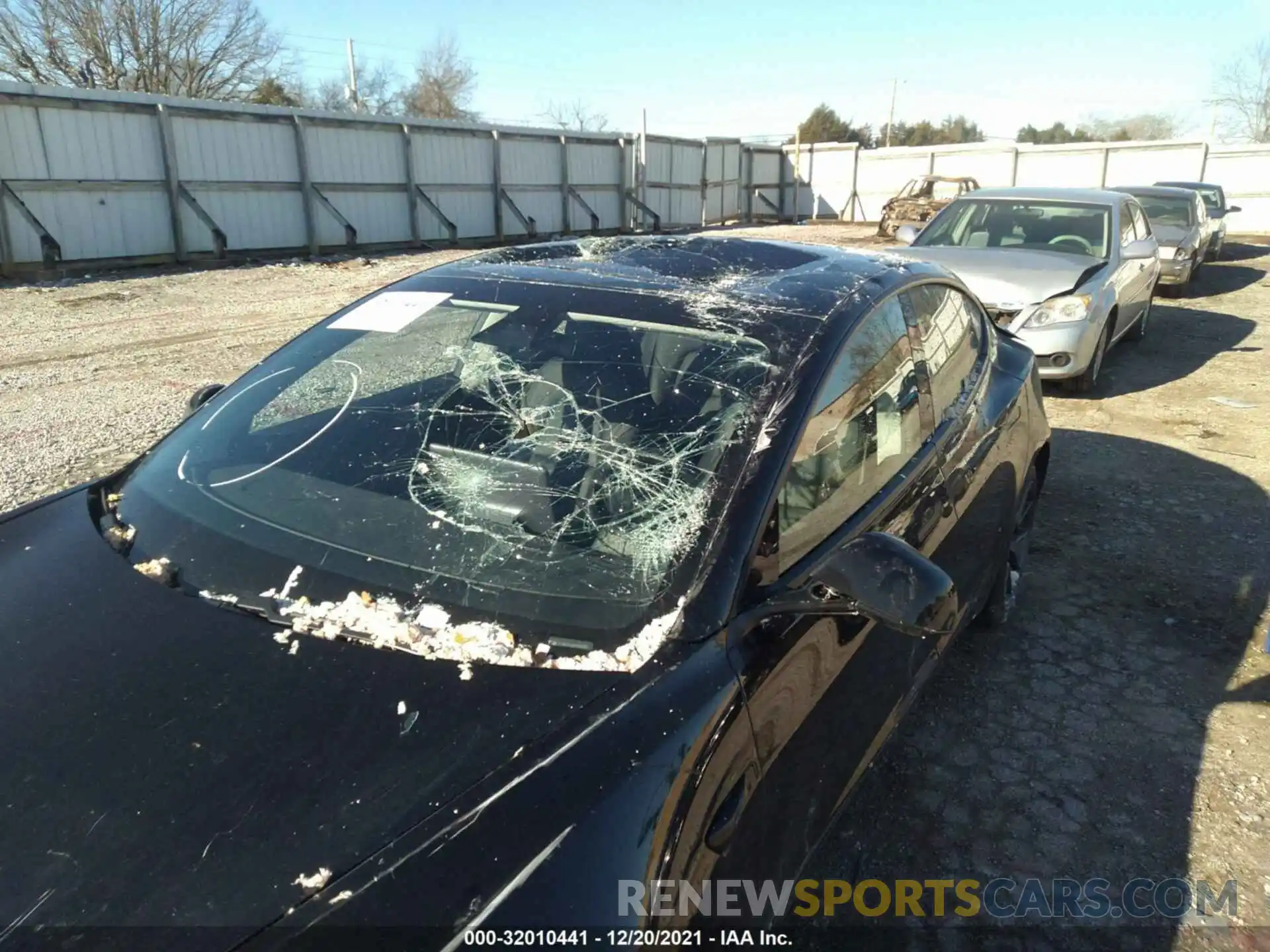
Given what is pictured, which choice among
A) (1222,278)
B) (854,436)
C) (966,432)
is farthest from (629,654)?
(1222,278)

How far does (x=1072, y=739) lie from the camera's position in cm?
294

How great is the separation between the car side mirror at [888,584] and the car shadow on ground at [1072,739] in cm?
76

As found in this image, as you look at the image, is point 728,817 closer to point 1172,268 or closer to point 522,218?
point 1172,268

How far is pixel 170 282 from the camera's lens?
13.6 m

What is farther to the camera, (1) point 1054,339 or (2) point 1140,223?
(2) point 1140,223

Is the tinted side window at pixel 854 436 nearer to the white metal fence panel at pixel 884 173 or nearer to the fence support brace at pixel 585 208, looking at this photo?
the fence support brace at pixel 585 208

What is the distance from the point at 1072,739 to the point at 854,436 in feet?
5.00

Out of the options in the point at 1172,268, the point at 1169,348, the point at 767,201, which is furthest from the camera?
the point at 767,201

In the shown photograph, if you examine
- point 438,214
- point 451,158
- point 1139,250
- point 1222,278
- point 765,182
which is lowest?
point 1222,278

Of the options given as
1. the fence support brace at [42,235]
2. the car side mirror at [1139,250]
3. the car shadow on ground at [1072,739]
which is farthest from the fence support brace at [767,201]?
the car shadow on ground at [1072,739]

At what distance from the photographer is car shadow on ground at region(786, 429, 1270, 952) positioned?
91.6 inches

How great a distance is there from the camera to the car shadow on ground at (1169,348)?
798 centimetres

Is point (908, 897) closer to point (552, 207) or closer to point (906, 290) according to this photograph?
point (906, 290)

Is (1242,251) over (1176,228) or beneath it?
beneath
